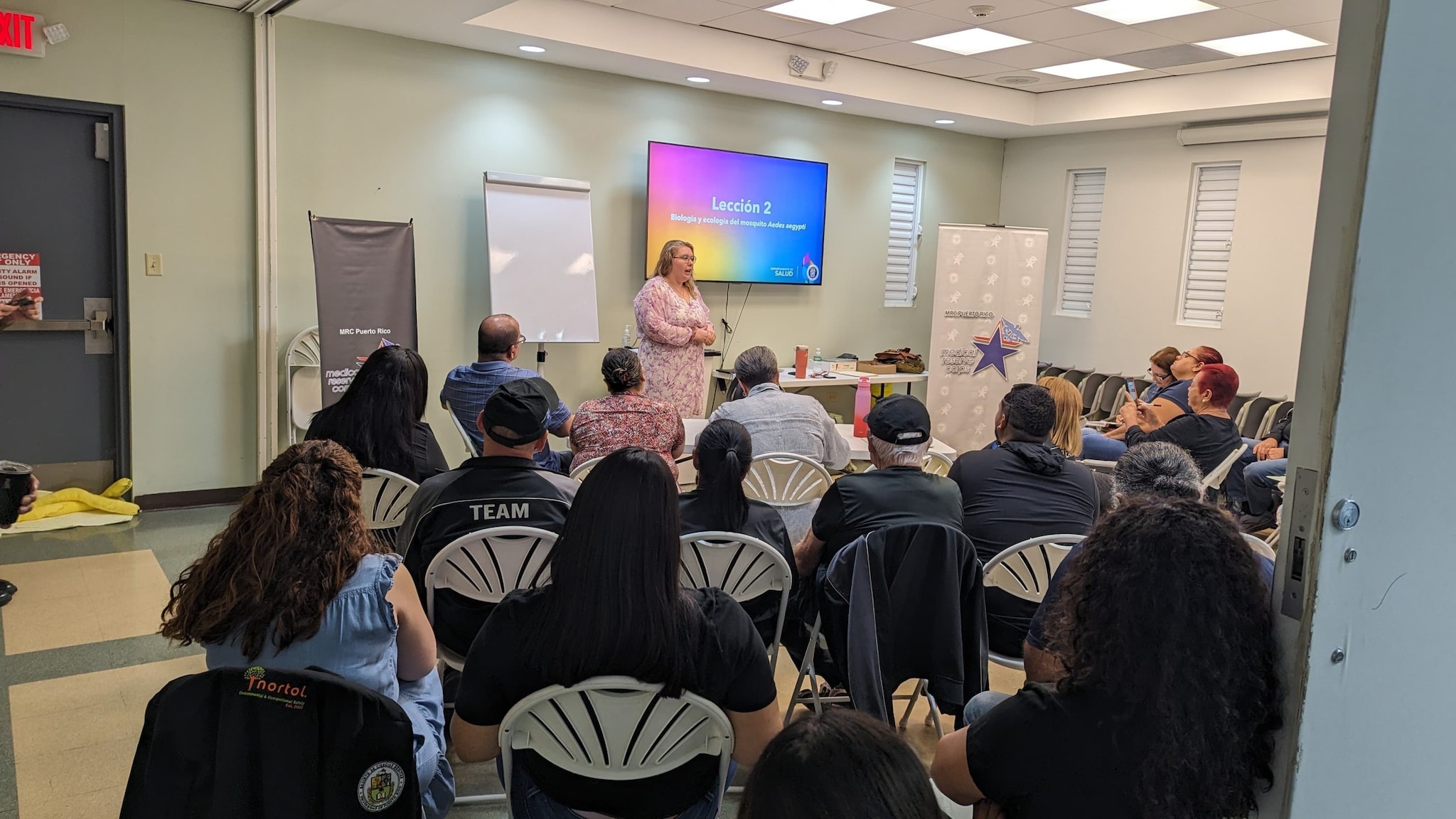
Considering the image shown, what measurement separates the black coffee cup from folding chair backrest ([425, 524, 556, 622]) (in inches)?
74.9

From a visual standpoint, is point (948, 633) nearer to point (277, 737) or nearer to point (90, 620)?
point (277, 737)

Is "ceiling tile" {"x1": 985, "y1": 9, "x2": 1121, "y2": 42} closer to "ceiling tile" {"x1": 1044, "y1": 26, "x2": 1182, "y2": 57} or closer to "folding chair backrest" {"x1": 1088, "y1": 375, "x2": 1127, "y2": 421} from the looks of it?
"ceiling tile" {"x1": 1044, "y1": 26, "x2": 1182, "y2": 57}

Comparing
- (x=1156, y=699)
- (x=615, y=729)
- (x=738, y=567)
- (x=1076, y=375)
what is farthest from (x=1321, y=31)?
(x=615, y=729)

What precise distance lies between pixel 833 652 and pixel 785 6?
418 centimetres

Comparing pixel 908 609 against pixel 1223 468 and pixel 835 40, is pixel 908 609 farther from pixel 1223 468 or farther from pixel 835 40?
pixel 835 40

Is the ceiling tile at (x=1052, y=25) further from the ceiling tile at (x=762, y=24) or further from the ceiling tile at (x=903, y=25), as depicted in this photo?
the ceiling tile at (x=762, y=24)

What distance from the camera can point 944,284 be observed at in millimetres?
7383

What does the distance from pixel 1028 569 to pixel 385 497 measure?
205cm

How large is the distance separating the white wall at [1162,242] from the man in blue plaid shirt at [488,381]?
5.18 meters

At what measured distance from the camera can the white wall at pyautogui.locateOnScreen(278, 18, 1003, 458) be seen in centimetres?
543

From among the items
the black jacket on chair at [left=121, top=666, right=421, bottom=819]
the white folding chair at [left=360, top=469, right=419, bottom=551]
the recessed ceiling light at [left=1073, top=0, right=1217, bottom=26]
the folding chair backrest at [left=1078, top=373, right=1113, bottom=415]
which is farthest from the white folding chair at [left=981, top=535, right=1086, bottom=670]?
the folding chair backrest at [left=1078, top=373, right=1113, bottom=415]

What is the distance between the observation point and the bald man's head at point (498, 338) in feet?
13.0

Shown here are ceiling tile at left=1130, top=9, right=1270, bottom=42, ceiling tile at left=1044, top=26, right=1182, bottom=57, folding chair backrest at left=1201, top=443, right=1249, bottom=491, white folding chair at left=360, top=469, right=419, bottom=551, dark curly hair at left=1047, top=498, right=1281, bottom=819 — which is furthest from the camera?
ceiling tile at left=1044, top=26, right=1182, bottom=57

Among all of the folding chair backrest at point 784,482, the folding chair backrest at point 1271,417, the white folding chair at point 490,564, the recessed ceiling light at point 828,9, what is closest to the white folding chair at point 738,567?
the white folding chair at point 490,564
